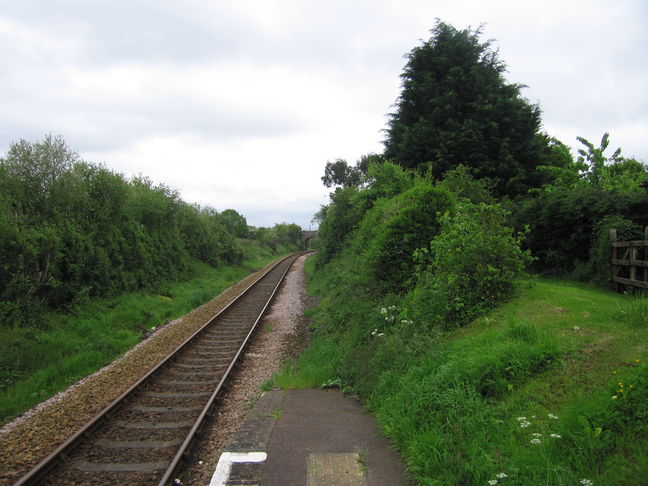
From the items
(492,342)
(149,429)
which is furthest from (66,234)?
(492,342)

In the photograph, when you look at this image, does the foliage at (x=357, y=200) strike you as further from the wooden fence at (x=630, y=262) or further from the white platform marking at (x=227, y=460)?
the white platform marking at (x=227, y=460)

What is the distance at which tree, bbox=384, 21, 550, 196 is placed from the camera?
20.0 m

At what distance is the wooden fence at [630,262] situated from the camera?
8594 mm

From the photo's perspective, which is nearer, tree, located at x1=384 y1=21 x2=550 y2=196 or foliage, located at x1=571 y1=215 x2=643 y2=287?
foliage, located at x1=571 y1=215 x2=643 y2=287

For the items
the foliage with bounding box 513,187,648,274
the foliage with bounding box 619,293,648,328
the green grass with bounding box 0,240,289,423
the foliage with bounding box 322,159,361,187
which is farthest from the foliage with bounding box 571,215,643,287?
the foliage with bounding box 322,159,361,187

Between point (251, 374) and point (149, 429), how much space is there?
2.73 meters

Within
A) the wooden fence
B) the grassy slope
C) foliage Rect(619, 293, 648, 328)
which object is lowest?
the grassy slope

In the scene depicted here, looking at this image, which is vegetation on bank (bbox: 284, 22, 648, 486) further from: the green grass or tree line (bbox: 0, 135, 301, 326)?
tree line (bbox: 0, 135, 301, 326)

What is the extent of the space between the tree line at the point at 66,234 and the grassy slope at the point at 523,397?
1065 cm

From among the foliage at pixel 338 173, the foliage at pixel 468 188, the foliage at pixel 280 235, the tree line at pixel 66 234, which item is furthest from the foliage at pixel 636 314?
the foliage at pixel 280 235

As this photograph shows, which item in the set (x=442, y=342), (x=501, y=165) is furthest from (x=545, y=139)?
(x=442, y=342)

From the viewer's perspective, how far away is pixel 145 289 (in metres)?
18.2

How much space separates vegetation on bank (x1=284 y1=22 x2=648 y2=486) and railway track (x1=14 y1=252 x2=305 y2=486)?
1689 mm

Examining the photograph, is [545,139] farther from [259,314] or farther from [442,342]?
[442,342]
